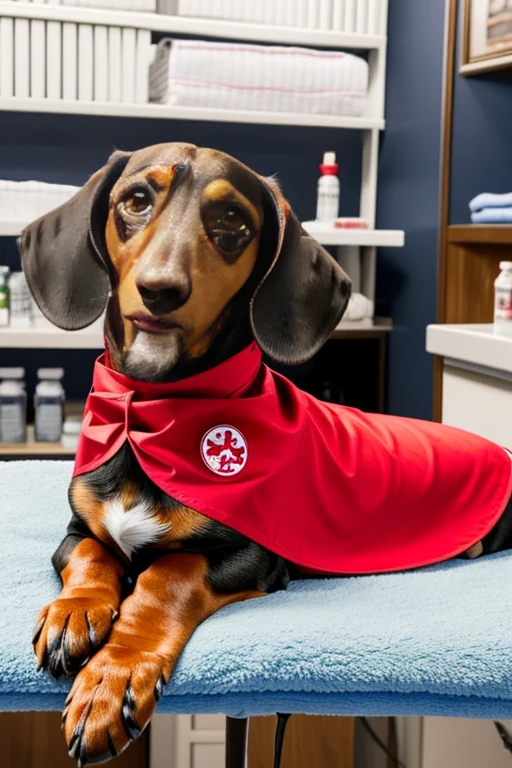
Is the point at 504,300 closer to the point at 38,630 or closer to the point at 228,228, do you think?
the point at 228,228

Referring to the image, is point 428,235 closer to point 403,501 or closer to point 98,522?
point 403,501

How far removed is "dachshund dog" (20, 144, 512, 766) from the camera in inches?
24.2

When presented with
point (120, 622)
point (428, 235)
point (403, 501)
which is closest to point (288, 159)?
point (428, 235)

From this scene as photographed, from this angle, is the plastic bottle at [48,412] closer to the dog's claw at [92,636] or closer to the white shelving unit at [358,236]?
the white shelving unit at [358,236]

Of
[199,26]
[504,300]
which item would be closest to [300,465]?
[504,300]

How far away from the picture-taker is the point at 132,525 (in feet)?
2.27

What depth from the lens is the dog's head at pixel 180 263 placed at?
633 mm

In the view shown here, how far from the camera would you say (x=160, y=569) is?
26.5 inches

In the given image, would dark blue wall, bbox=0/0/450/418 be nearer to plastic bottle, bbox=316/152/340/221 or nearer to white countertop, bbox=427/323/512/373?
plastic bottle, bbox=316/152/340/221

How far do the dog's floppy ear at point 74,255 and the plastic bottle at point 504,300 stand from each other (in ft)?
3.45

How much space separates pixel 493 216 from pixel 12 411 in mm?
1348

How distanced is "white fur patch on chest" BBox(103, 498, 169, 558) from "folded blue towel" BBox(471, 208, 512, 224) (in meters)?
1.24

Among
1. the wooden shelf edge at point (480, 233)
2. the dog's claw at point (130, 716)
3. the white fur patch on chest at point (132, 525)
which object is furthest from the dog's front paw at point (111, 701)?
the wooden shelf edge at point (480, 233)

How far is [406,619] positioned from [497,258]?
143cm
